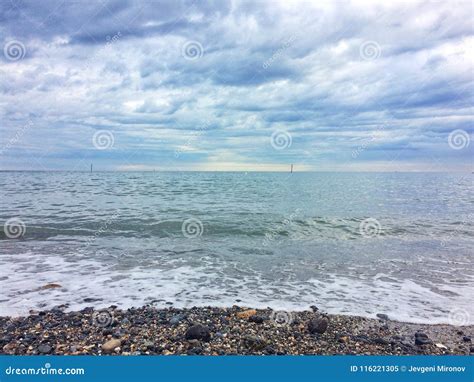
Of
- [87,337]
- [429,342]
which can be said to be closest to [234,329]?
[87,337]

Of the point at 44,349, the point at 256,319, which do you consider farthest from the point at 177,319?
the point at 44,349

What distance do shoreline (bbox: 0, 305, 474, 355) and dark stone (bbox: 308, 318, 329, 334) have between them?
19mm

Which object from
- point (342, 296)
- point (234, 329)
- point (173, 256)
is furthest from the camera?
point (173, 256)

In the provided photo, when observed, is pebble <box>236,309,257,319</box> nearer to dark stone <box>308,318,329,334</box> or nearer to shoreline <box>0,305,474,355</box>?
shoreline <box>0,305,474,355</box>

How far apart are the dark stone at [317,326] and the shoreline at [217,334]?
0.02 meters

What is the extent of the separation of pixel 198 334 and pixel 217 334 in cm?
44

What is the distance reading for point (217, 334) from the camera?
22.1ft

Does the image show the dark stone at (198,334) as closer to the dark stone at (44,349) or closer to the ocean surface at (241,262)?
the ocean surface at (241,262)

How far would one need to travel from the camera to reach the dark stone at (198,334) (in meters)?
6.46

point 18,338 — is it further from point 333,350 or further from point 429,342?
point 429,342

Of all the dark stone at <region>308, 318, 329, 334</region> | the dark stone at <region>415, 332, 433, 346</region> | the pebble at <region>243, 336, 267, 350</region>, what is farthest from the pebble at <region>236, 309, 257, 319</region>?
the dark stone at <region>415, 332, 433, 346</region>

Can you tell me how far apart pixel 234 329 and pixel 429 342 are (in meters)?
3.85

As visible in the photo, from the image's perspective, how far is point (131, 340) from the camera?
21.1 ft

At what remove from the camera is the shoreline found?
6.25 metres
